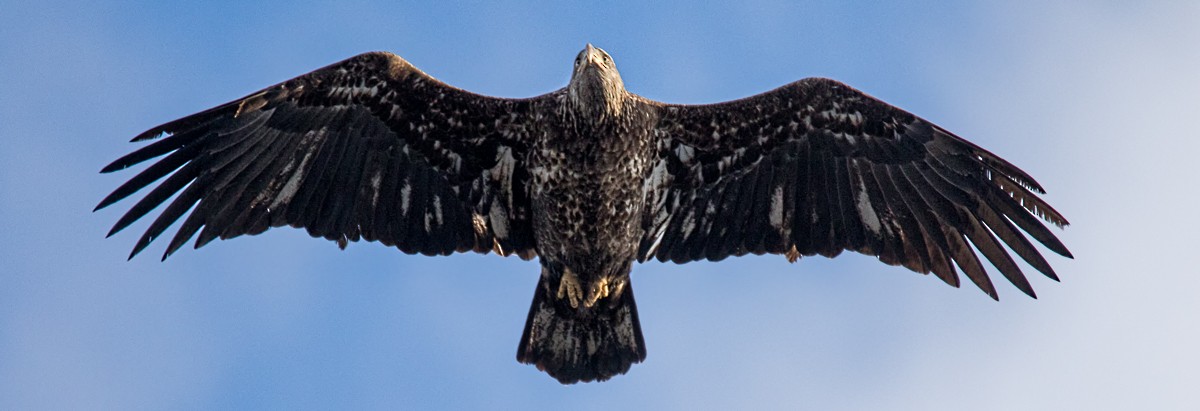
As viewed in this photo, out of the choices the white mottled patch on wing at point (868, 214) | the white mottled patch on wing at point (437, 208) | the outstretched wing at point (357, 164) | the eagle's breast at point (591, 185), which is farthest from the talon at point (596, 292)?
the white mottled patch on wing at point (868, 214)

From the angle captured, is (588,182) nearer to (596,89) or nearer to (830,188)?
(596,89)

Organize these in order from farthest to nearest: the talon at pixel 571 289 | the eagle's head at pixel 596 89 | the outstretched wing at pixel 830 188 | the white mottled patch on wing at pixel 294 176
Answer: the talon at pixel 571 289 < the outstretched wing at pixel 830 188 < the white mottled patch on wing at pixel 294 176 < the eagle's head at pixel 596 89

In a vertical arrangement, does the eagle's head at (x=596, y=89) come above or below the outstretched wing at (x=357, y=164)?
above

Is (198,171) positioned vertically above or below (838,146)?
below

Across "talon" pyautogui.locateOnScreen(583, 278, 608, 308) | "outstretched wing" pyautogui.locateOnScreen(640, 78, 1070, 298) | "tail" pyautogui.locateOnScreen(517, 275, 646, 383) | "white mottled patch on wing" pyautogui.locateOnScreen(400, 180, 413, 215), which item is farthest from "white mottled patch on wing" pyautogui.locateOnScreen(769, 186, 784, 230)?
"white mottled patch on wing" pyautogui.locateOnScreen(400, 180, 413, 215)

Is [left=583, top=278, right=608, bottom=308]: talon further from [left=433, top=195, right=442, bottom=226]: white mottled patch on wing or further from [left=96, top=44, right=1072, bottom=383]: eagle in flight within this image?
[left=433, top=195, right=442, bottom=226]: white mottled patch on wing

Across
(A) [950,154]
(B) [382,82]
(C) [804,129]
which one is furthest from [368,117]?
(A) [950,154]

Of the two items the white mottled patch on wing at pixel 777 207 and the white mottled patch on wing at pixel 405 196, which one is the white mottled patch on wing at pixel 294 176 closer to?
the white mottled patch on wing at pixel 405 196

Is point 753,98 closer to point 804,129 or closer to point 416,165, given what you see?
point 804,129
